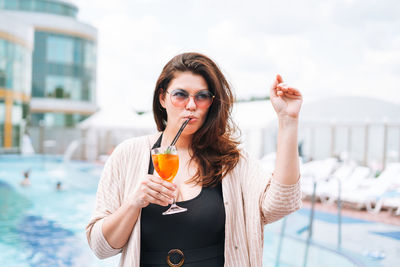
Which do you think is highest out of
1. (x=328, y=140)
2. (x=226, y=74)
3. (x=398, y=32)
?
(x=398, y=32)

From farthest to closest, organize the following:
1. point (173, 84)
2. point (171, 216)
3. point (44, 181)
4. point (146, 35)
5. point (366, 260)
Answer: point (146, 35) < point (44, 181) < point (366, 260) < point (173, 84) < point (171, 216)

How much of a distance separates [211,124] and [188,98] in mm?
191

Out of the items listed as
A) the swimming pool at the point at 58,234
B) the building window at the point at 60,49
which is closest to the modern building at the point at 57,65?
the building window at the point at 60,49

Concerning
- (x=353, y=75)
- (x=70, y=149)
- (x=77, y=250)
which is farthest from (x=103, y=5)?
(x=77, y=250)

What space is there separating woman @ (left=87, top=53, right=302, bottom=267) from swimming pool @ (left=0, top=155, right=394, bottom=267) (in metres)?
3.26

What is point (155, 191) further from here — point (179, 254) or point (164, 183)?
point (179, 254)

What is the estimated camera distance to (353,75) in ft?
80.7

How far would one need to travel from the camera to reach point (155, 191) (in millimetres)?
1490

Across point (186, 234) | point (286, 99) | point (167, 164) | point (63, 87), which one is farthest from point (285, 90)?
point (63, 87)

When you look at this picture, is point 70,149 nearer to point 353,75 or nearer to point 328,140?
point 328,140

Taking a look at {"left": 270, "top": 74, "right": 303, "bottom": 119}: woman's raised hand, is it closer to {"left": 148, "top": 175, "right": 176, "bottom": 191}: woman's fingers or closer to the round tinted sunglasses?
the round tinted sunglasses

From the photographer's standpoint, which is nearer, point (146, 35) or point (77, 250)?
point (77, 250)

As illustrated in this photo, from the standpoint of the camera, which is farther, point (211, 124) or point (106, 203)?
point (211, 124)

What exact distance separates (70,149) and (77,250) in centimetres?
1699
